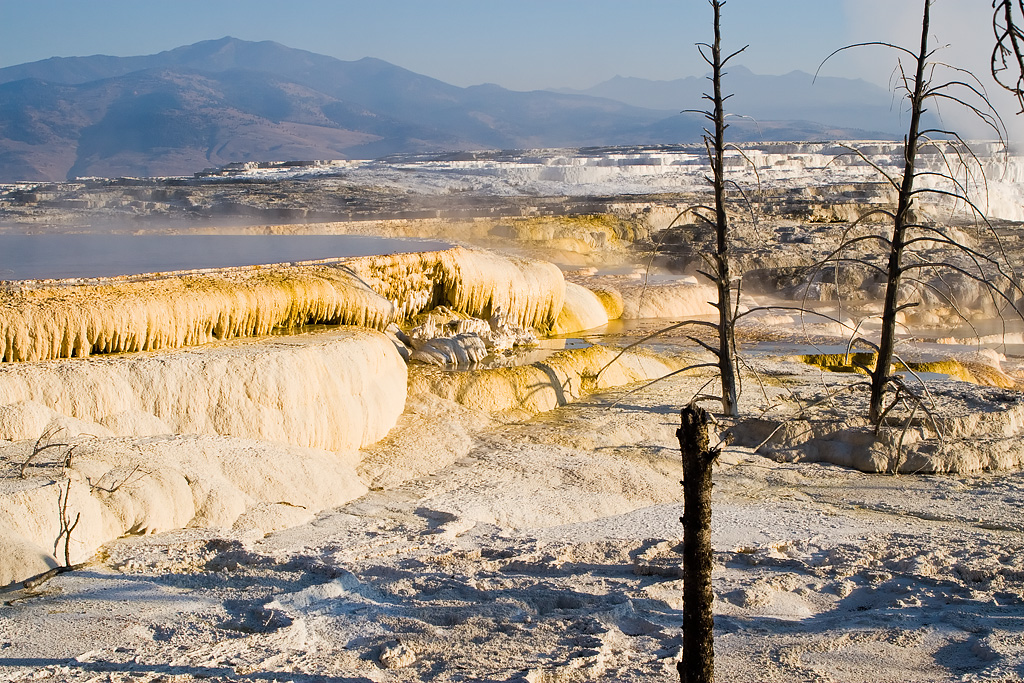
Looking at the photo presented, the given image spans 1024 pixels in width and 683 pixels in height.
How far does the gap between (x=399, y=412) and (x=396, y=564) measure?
3.01 meters

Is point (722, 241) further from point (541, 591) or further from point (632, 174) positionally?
point (632, 174)

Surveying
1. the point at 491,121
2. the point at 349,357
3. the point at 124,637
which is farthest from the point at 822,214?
the point at 491,121

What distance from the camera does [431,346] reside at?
9.06 meters

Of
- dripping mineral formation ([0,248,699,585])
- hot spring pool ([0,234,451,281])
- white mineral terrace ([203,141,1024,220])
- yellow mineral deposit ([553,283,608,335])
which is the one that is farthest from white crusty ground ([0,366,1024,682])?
white mineral terrace ([203,141,1024,220])

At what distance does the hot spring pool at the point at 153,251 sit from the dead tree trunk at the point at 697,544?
605cm

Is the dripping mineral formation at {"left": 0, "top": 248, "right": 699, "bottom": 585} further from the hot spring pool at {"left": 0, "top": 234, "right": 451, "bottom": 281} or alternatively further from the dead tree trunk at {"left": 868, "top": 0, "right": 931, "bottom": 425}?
the dead tree trunk at {"left": 868, "top": 0, "right": 931, "bottom": 425}

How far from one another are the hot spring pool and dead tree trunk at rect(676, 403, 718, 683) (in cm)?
605

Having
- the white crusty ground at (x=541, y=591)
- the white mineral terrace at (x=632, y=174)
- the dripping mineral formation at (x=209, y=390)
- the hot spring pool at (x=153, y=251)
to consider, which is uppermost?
the white mineral terrace at (x=632, y=174)

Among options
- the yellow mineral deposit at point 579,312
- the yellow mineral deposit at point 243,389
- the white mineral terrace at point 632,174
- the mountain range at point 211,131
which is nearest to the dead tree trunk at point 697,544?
the yellow mineral deposit at point 243,389

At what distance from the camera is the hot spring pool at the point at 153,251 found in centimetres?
850

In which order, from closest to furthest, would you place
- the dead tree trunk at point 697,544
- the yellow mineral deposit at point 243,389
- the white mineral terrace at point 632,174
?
the dead tree trunk at point 697,544 → the yellow mineral deposit at point 243,389 → the white mineral terrace at point 632,174

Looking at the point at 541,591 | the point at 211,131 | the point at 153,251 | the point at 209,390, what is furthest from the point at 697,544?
the point at 211,131

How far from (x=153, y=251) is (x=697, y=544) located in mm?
9411

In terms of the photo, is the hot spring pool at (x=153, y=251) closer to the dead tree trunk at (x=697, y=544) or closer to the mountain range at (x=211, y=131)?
the dead tree trunk at (x=697, y=544)
